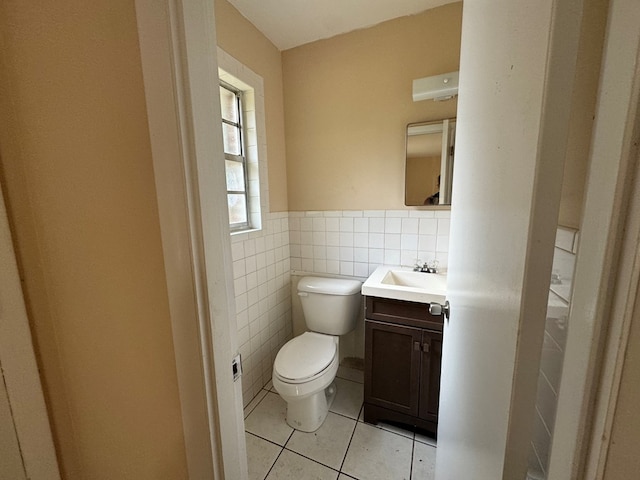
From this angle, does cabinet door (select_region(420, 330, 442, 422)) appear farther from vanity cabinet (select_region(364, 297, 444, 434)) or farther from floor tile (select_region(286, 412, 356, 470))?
floor tile (select_region(286, 412, 356, 470))

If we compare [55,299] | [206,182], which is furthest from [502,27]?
[55,299]

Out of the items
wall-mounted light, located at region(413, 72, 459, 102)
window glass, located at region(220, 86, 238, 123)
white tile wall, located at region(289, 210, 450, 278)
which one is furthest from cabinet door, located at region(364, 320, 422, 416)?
window glass, located at region(220, 86, 238, 123)

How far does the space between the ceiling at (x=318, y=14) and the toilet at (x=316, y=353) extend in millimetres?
1642

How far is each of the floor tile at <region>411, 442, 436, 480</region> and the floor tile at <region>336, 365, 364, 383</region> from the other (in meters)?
0.57

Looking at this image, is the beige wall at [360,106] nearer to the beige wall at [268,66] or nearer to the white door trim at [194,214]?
the beige wall at [268,66]

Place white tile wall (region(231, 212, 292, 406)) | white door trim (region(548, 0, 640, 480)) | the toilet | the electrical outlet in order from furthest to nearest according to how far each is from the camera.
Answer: white tile wall (region(231, 212, 292, 406)), the toilet, the electrical outlet, white door trim (region(548, 0, 640, 480))

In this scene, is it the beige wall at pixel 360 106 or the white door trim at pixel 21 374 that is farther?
the beige wall at pixel 360 106

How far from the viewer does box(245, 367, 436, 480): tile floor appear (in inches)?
48.2

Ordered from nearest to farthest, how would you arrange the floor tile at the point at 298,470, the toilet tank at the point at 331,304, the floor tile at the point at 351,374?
1. the floor tile at the point at 298,470
2. the toilet tank at the point at 331,304
3. the floor tile at the point at 351,374

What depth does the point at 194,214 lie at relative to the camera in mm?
459

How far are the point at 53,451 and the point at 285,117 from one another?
6.50 ft

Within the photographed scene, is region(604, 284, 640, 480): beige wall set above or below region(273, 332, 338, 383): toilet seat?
above

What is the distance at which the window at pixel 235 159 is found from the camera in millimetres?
1588

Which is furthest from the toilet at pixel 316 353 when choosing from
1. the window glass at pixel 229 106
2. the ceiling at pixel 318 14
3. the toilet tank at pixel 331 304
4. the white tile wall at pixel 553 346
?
the ceiling at pixel 318 14
